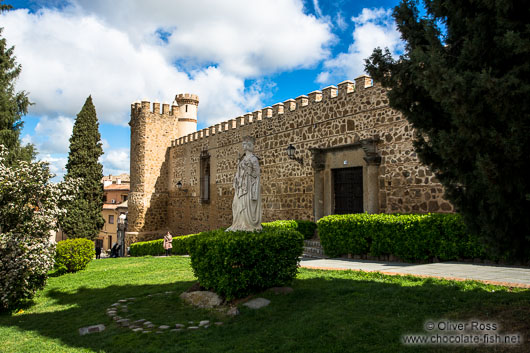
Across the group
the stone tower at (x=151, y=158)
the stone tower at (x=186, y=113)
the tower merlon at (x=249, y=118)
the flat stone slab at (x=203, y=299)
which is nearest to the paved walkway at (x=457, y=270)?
the flat stone slab at (x=203, y=299)

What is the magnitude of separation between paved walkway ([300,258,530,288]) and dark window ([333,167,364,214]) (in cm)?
382

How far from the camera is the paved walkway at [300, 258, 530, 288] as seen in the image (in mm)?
6328

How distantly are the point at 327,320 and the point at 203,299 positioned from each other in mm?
2460

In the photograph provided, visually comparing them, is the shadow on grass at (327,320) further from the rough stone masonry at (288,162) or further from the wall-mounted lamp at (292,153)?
the wall-mounted lamp at (292,153)

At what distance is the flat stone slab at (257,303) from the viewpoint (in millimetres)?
6011

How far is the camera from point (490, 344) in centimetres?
376

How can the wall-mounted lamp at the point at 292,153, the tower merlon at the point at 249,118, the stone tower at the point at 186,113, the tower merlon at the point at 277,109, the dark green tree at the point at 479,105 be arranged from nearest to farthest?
the dark green tree at the point at 479,105
the wall-mounted lamp at the point at 292,153
the tower merlon at the point at 277,109
the tower merlon at the point at 249,118
the stone tower at the point at 186,113

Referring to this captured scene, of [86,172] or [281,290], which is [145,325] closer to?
[281,290]

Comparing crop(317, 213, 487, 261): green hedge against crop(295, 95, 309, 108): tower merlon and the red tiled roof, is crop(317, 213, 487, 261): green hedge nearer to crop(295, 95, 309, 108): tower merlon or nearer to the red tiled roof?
crop(295, 95, 309, 108): tower merlon

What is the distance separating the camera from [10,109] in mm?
16031

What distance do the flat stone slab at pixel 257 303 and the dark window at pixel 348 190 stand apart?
25.2ft

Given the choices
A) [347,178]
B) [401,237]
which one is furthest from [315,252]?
[401,237]

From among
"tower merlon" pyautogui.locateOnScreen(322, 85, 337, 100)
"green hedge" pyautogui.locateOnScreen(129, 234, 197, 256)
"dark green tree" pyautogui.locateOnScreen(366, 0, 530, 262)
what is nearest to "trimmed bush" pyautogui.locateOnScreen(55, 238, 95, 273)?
"green hedge" pyautogui.locateOnScreen(129, 234, 197, 256)

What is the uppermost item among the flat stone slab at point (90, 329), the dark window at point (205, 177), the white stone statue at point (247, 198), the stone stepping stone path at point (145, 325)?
the dark window at point (205, 177)
